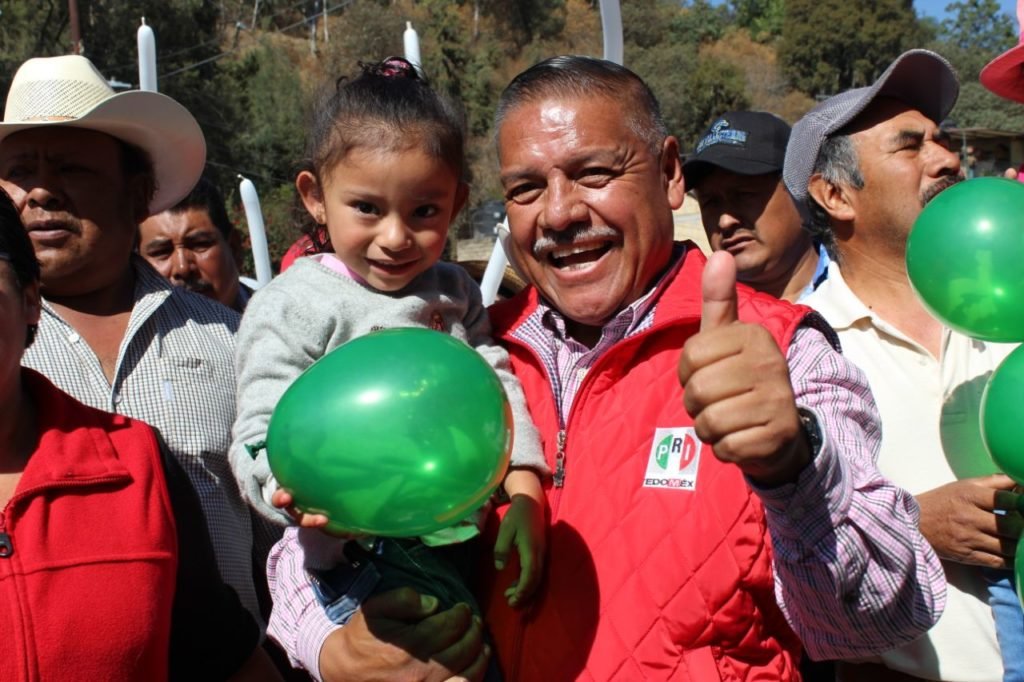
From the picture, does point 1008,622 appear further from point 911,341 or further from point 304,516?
point 304,516

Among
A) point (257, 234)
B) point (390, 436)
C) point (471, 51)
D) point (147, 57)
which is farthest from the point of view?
point (471, 51)

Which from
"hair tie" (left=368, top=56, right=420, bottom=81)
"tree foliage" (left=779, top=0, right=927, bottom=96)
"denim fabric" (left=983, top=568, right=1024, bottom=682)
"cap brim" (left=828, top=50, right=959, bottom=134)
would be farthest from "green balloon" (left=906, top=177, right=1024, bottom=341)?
"tree foliage" (left=779, top=0, right=927, bottom=96)

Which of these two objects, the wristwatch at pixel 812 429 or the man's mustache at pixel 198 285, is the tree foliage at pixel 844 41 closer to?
the man's mustache at pixel 198 285

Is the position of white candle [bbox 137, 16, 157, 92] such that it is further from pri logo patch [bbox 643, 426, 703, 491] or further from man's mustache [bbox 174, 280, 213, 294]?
pri logo patch [bbox 643, 426, 703, 491]

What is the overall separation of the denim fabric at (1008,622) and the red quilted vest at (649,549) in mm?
755

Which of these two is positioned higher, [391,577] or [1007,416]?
[1007,416]

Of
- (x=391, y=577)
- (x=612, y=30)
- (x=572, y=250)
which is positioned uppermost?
(x=612, y=30)

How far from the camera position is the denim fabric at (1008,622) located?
7.83 feet

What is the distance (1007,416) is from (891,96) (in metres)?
1.46

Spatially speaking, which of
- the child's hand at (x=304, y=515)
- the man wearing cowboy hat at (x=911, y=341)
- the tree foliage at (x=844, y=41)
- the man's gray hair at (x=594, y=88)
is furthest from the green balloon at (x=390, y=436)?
the tree foliage at (x=844, y=41)

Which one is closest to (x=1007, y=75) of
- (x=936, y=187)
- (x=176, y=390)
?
(x=936, y=187)

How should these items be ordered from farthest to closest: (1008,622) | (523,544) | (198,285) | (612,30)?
1. (198,285)
2. (612,30)
3. (1008,622)
4. (523,544)

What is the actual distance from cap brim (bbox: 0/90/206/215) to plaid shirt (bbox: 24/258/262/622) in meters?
0.49

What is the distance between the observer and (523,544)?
1.94 meters
